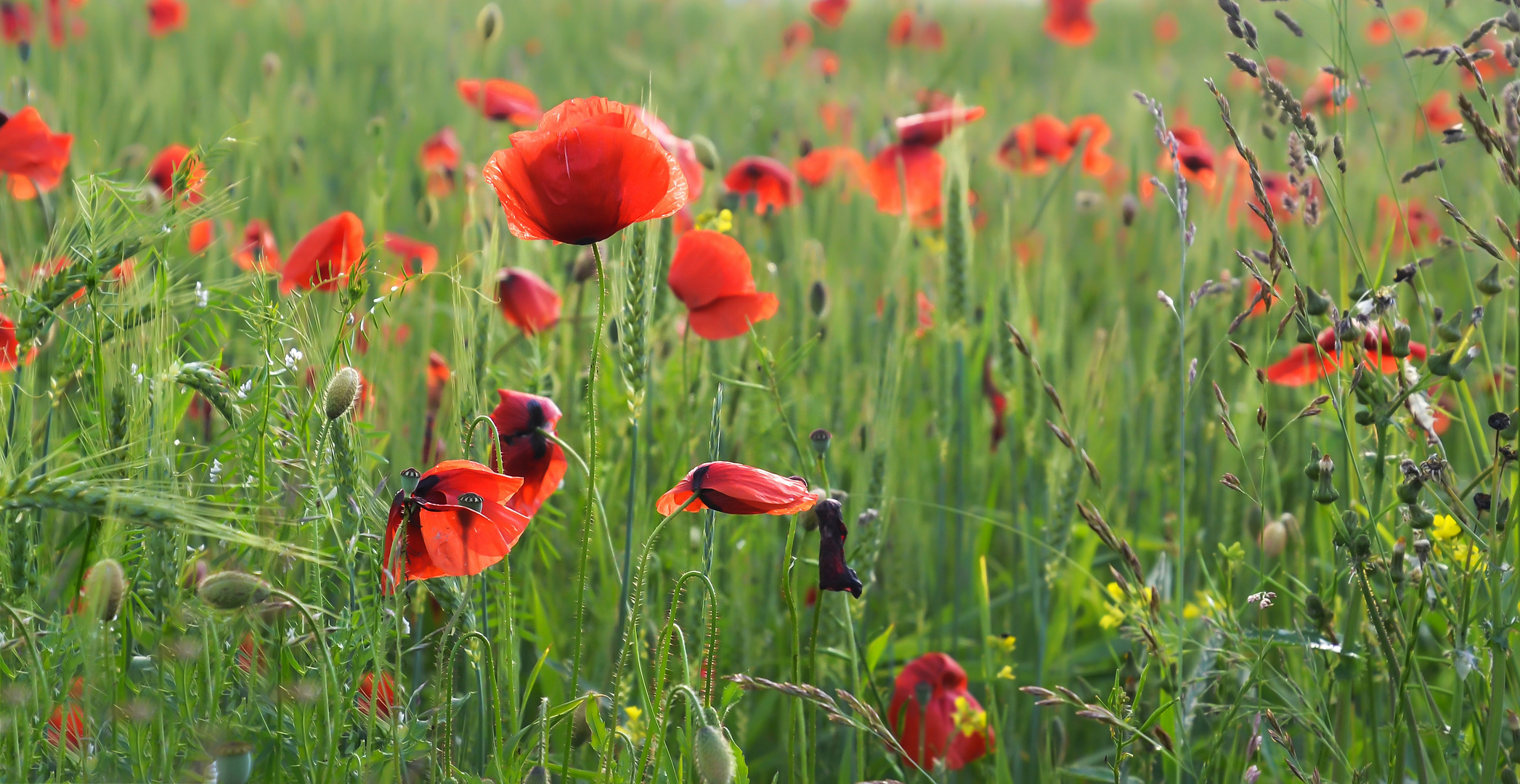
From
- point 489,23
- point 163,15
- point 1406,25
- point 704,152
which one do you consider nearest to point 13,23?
point 163,15

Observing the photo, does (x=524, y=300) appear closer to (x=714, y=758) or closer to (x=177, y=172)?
(x=177, y=172)

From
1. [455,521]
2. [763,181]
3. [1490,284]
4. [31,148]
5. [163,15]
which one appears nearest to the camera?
[455,521]

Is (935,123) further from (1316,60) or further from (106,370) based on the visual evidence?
(1316,60)

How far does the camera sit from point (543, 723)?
71 centimetres

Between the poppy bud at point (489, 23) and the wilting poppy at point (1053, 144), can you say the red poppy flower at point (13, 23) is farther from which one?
the wilting poppy at point (1053, 144)

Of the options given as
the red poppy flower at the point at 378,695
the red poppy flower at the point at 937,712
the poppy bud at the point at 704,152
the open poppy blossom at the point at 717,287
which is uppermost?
the poppy bud at the point at 704,152

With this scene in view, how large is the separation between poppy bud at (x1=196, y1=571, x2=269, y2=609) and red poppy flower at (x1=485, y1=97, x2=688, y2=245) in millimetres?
297

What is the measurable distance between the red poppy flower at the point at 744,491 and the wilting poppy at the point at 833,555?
0.09 meters

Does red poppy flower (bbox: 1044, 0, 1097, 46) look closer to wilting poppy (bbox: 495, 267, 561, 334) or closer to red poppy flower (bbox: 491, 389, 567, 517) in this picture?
wilting poppy (bbox: 495, 267, 561, 334)

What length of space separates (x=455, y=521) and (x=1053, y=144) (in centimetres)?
148

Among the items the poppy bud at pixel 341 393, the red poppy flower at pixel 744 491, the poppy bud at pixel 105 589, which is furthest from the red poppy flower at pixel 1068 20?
the poppy bud at pixel 105 589

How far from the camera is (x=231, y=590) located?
61 centimetres

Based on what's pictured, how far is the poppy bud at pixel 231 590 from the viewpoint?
0.61 m

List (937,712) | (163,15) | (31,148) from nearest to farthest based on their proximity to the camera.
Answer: (937,712), (31,148), (163,15)
